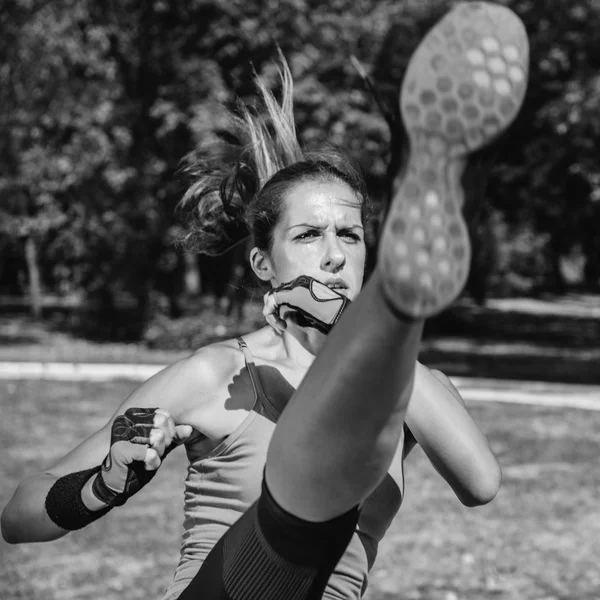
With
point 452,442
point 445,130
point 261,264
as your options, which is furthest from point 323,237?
point 445,130

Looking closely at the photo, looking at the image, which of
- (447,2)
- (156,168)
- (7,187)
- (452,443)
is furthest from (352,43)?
(452,443)

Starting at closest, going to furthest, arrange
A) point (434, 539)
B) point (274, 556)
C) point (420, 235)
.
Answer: point (420, 235), point (274, 556), point (434, 539)

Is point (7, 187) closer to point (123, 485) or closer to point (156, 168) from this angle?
point (156, 168)

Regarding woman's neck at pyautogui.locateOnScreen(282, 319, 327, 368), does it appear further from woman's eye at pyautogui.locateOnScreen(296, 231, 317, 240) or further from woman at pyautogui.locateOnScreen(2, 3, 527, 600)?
woman's eye at pyautogui.locateOnScreen(296, 231, 317, 240)

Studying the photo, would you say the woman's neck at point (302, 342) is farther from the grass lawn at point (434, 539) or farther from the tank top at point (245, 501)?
the grass lawn at point (434, 539)

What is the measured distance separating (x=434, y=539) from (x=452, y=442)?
141 inches

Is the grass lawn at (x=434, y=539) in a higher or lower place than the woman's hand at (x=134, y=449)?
lower

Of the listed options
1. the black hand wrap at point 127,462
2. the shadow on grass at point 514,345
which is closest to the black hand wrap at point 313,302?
the black hand wrap at point 127,462

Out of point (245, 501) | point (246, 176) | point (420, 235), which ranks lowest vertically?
point (245, 501)

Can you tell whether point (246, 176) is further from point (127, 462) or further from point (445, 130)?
point (445, 130)

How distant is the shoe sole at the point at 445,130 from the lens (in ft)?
4.35

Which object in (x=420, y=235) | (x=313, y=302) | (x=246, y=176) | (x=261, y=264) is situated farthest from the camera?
(x=246, y=176)

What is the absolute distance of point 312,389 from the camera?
1.48 meters

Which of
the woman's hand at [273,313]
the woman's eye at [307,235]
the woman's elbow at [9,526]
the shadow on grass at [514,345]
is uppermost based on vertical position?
the woman's eye at [307,235]
